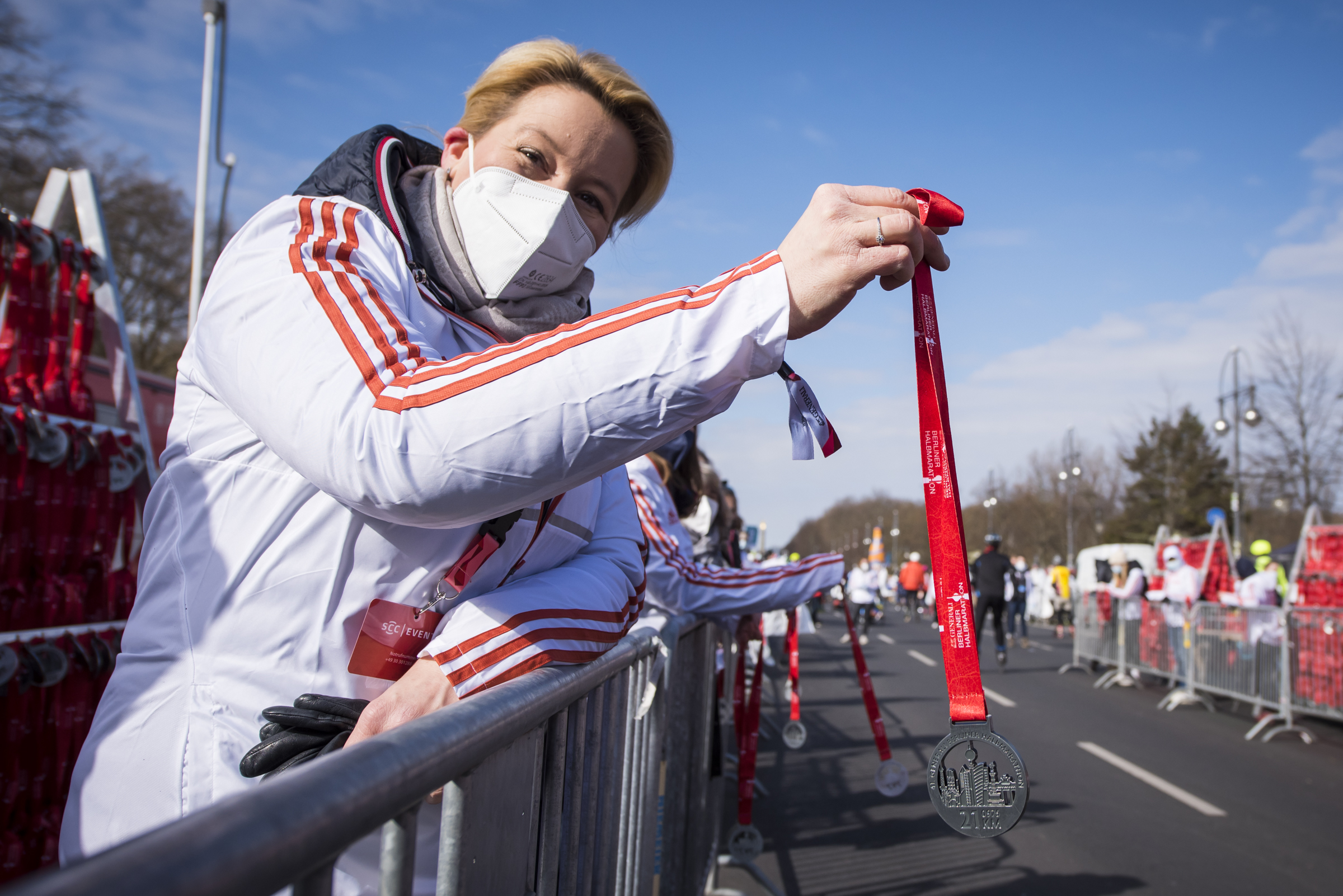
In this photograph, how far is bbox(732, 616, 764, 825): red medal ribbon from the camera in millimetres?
4621

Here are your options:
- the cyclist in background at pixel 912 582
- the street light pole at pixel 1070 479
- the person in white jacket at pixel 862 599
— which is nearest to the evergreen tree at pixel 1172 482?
the street light pole at pixel 1070 479

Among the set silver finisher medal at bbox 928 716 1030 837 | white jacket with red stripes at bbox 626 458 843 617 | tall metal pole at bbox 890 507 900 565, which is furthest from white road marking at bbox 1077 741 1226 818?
tall metal pole at bbox 890 507 900 565

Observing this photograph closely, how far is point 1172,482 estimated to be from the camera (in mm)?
48000

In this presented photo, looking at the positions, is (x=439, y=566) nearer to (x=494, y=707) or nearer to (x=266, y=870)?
(x=494, y=707)

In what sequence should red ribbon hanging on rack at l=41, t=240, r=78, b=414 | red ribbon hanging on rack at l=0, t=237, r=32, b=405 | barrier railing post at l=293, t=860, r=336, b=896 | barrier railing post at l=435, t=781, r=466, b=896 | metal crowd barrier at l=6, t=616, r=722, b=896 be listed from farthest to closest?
red ribbon hanging on rack at l=41, t=240, r=78, b=414 < red ribbon hanging on rack at l=0, t=237, r=32, b=405 < barrier railing post at l=435, t=781, r=466, b=896 < barrier railing post at l=293, t=860, r=336, b=896 < metal crowd barrier at l=6, t=616, r=722, b=896

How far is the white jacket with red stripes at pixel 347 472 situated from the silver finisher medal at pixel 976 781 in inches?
20.4

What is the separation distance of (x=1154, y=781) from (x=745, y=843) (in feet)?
14.0

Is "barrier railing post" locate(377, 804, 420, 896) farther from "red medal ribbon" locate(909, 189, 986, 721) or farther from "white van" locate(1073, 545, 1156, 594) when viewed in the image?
"white van" locate(1073, 545, 1156, 594)

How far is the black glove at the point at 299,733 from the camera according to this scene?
38.1 inches

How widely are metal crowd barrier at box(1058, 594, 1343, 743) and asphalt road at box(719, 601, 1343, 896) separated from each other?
1.19 feet

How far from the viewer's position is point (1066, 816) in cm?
602

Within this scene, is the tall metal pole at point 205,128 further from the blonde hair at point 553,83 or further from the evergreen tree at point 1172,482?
the evergreen tree at point 1172,482

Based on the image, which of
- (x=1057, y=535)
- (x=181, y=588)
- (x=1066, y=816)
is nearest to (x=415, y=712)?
(x=181, y=588)

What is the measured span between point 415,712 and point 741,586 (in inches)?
123
